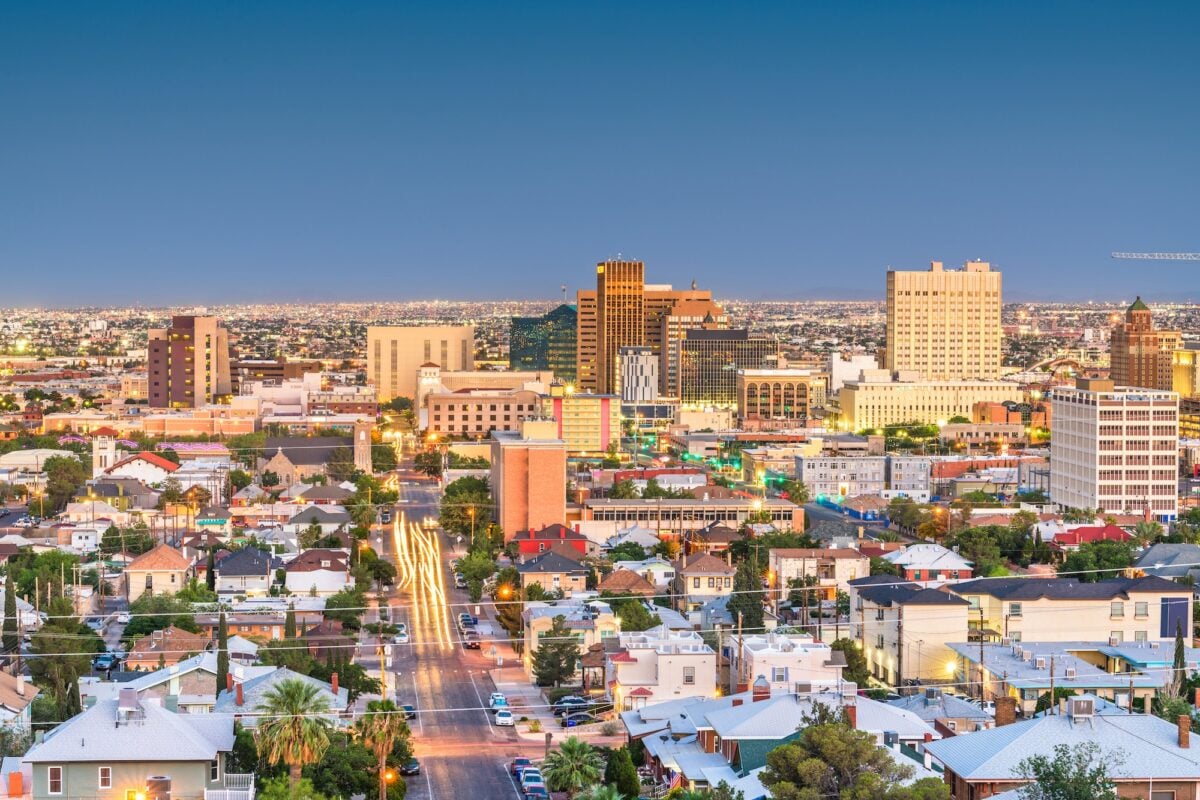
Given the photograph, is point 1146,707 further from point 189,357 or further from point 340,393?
point 340,393

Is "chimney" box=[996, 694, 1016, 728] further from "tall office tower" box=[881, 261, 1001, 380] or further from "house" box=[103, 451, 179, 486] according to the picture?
"tall office tower" box=[881, 261, 1001, 380]

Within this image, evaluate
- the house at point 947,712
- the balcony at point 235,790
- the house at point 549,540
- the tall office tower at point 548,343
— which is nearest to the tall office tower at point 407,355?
the tall office tower at point 548,343

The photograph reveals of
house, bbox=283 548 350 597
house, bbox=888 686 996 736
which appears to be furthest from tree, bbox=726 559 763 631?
house, bbox=283 548 350 597

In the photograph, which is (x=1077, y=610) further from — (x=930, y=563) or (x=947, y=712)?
(x=947, y=712)

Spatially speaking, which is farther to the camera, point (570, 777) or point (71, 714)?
point (71, 714)

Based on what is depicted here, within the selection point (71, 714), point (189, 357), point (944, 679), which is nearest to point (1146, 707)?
point (944, 679)

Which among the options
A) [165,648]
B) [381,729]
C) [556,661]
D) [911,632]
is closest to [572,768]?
[381,729]

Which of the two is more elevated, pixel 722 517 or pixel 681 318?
pixel 681 318
